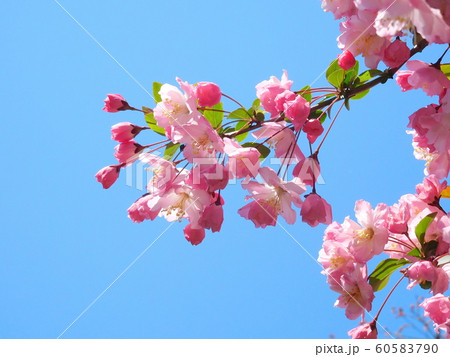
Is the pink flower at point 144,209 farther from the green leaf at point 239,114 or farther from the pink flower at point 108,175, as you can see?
the green leaf at point 239,114

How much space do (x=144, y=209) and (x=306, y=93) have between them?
2.02ft

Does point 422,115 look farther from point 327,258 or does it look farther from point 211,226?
point 211,226

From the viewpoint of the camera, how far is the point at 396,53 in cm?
142

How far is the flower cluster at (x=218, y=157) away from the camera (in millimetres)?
1430

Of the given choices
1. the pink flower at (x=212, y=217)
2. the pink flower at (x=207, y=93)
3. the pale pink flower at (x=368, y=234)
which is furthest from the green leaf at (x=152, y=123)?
the pale pink flower at (x=368, y=234)

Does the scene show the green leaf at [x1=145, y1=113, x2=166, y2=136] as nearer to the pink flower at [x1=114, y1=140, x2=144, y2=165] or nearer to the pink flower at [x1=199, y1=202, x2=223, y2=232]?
the pink flower at [x1=114, y1=140, x2=144, y2=165]

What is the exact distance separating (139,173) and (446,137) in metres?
0.99

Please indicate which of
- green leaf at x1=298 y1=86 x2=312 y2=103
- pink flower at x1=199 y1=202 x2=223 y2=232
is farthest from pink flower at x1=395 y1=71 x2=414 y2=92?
pink flower at x1=199 y1=202 x2=223 y2=232

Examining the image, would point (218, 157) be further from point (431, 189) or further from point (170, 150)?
point (431, 189)

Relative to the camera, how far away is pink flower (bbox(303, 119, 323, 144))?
4.90 ft

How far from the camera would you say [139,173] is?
5.79 ft

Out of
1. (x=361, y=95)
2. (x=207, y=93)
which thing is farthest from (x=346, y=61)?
(x=207, y=93)

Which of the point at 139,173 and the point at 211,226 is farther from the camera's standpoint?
the point at 139,173

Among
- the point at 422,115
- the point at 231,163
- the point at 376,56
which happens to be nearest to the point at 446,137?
the point at 422,115
